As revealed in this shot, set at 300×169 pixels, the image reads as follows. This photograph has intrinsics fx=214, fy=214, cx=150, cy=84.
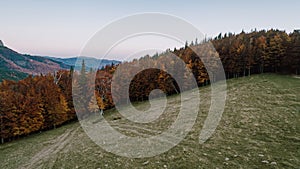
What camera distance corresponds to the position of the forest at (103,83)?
2168 inches

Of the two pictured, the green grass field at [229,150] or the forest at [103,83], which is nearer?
the green grass field at [229,150]

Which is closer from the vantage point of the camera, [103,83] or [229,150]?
[229,150]

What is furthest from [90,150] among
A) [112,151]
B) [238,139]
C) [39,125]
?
[39,125]

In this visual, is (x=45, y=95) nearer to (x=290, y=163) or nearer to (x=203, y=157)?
Result: (x=203, y=157)

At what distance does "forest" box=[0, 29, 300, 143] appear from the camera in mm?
55062

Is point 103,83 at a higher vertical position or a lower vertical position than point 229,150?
higher

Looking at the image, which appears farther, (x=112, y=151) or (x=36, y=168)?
(x=112, y=151)

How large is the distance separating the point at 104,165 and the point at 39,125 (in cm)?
4456

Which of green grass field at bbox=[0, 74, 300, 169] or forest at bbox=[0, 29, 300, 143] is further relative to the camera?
forest at bbox=[0, 29, 300, 143]

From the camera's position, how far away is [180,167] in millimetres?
17625

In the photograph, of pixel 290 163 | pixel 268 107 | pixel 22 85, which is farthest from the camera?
pixel 22 85

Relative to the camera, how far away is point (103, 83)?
74.3m

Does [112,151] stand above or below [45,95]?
below

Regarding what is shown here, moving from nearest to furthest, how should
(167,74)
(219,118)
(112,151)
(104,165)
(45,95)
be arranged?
(104,165) → (112,151) → (219,118) → (45,95) → (167,74)
